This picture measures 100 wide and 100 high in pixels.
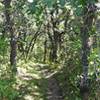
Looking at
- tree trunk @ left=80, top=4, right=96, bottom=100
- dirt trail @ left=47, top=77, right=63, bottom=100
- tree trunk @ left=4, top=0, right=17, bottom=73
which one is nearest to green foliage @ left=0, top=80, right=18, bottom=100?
dirt trail @ left=47, top=77, right=63, bottom=100

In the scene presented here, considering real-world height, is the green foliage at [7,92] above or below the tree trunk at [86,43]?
below

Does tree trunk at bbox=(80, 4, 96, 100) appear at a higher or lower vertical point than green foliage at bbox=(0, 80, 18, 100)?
higher

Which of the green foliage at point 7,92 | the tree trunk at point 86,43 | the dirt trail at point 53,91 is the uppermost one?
the tree trunk at point 86,43

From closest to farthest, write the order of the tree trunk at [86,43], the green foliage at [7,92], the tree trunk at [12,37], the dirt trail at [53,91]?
the tree trunk at [86,43]
the green foliage at [7,92]
the dirt trail at [53,91]
the tree trunk at [12,37]

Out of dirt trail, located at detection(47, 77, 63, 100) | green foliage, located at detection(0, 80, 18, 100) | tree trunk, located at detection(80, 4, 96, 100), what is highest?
tree trunk, located at detection(80, 4, 96, 100)

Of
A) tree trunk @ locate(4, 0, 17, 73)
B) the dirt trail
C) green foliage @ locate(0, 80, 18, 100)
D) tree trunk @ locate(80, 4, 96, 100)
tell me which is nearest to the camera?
tree trunk @ locate(80, 4, 96, 100)

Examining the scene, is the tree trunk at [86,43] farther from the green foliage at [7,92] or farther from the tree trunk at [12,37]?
the tree trunk at [12,37]

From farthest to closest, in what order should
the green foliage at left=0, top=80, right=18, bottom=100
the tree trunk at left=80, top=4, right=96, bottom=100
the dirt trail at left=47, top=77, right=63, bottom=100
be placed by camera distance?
the dirt trail at left=47, top=77, right=63, bottom=100, the green foliage at left=0, top=80, right=18, bottom=100, the tree trunk at left=80, top=4, right=96, bottom=100

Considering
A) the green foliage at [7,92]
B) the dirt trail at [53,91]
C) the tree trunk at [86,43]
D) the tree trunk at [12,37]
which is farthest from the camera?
the tree trunk at [12,37]

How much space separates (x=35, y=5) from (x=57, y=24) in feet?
87.8

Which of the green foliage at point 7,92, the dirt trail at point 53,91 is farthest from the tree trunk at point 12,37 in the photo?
the green foliage at point 7,92

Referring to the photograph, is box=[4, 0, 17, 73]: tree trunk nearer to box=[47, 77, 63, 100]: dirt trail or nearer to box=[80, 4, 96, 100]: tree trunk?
box=[47, 77, 63, 100]: dirt trail

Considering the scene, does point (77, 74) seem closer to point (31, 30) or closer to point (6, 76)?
point (6, 76)

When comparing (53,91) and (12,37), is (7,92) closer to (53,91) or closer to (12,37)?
(53,91)
